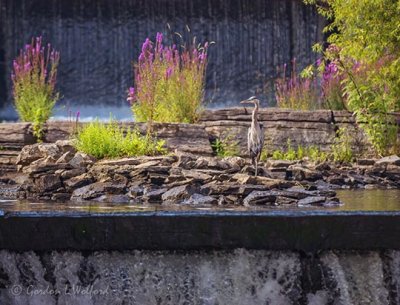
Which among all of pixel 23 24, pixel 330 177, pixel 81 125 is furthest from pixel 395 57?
pixel 23 24

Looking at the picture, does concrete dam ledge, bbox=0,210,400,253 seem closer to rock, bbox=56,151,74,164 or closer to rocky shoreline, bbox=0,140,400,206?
rocky shoreline, bbox=0,140,400,206

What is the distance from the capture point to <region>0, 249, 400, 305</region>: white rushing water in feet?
25.3

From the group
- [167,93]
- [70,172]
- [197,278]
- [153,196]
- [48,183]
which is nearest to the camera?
[197,278]

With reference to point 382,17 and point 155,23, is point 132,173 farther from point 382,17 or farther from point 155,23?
point 155,23

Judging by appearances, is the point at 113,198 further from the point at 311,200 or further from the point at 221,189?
the point at 311,200

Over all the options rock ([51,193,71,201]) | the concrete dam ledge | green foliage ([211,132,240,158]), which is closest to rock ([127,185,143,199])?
rock ([51,193,71,201])

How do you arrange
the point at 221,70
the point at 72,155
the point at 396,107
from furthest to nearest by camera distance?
the point at 221,70, the point at 396,107, the point at 72,155

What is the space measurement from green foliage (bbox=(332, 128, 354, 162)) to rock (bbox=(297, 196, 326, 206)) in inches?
149

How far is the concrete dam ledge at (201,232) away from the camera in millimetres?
7758

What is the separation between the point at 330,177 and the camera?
468 inches

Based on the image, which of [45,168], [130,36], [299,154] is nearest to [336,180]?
[299,154]

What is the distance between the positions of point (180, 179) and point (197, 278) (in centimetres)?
311

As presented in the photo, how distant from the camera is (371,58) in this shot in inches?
513

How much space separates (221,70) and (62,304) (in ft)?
48.5
